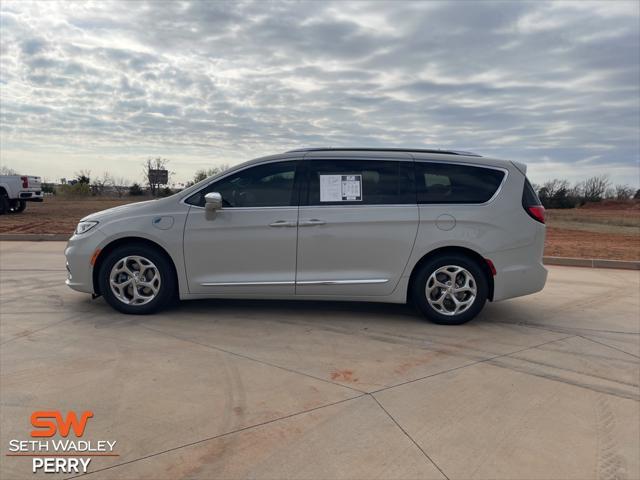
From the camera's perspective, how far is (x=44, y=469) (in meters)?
2.43

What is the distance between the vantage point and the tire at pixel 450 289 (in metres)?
4.82

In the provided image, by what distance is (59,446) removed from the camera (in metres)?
2.60

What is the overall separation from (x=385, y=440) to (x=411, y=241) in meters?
2.43

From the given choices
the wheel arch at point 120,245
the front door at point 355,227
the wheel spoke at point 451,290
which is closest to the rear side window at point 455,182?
the front door at point 355,227

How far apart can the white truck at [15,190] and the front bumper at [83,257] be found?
51.0 feet

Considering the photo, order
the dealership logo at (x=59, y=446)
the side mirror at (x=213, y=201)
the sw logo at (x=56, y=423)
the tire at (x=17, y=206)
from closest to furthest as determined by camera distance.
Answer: the dealership logo at (x=59, y=446), the sw logo at (x=56, y=423), the side mirror at (x=213, y=201), the tire at (x=17, y=206)

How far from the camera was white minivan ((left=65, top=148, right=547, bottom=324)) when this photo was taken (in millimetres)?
4805

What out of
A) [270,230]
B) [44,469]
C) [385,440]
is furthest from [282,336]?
[44,469]

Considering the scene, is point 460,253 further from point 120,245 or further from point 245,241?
point 120,245

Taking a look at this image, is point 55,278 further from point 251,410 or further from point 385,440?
point 385,440

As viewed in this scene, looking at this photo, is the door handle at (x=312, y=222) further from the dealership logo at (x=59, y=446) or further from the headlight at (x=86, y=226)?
the dealership logo at (x=59, y=446)

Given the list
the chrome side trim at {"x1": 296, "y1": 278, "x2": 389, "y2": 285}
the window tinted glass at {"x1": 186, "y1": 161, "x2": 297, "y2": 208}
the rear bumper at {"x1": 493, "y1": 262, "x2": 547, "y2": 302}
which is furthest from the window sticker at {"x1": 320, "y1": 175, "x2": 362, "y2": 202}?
the rear bumper at {"x1": 493, "y1": 262, "x2": 547, "y2": 302}

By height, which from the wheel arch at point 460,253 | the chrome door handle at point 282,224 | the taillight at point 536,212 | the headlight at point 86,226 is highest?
the taillight at point 536,212

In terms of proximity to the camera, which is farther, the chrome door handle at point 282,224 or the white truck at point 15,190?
the white truck at point 15,190
